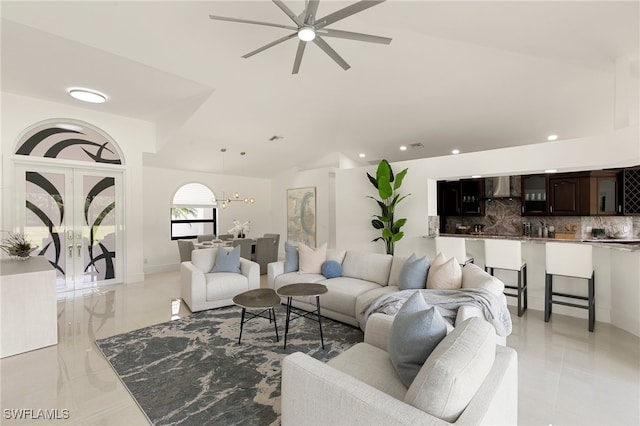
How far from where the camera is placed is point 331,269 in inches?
167

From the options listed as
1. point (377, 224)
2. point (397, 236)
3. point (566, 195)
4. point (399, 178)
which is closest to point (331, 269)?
point (397, 236)

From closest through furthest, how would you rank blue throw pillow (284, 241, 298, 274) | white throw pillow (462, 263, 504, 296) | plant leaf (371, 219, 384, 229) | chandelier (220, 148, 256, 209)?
white throw pillow (462, 263, 504, 296) → blue throw pillow (284, 241, 298, 274) → plant leaf (371, 219, 384, 229) → chandelier (220, 148, 256, 209)

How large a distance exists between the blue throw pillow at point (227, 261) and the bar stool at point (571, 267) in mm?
4421

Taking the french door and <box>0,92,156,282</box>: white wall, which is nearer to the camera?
<box>0,92,156,282</box>: white wall

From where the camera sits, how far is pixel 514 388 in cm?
161

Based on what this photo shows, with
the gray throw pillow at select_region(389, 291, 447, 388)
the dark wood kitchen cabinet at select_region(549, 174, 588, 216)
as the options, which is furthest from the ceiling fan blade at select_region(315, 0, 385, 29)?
the dark wood kitchen cabinet at select_region(549, 174, 588, 216)

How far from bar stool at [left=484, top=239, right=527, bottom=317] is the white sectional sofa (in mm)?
1273

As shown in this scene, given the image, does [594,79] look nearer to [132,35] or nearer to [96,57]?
[132,35]

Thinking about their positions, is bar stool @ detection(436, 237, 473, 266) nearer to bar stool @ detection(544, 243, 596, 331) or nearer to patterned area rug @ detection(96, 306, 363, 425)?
bar stool @ detection(544, 243, 596, 331)

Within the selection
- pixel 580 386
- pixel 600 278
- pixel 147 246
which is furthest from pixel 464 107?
pixel 147 246

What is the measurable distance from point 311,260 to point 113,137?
179 inches

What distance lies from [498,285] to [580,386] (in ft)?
3.09

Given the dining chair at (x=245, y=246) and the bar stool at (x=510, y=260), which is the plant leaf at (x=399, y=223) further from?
the dining chair at (x=245, y=246)

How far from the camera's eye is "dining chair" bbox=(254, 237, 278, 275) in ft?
21.8
